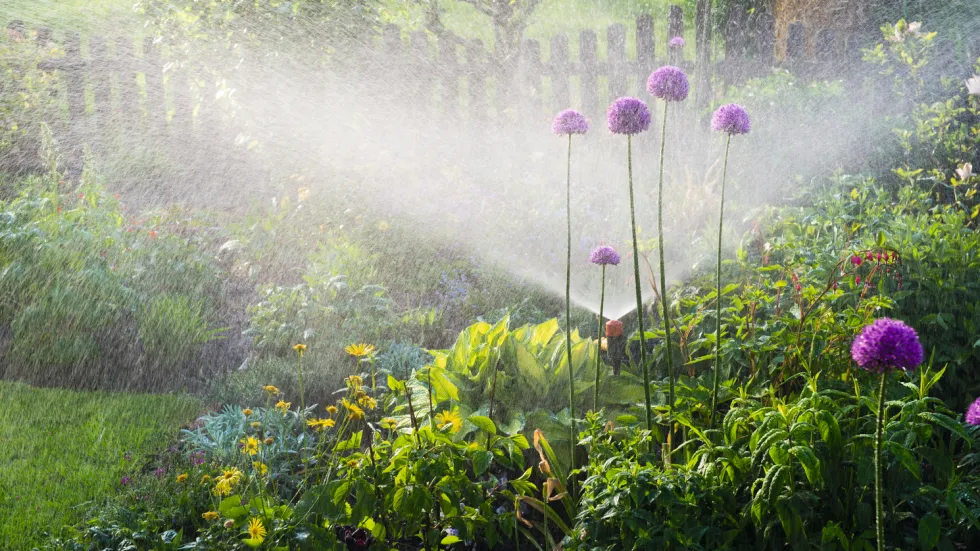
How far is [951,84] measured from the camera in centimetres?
596

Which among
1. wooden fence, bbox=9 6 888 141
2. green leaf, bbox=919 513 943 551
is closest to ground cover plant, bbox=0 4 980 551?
green leaf, bbox=919 513 943 551

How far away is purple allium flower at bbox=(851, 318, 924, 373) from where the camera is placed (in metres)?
1.46

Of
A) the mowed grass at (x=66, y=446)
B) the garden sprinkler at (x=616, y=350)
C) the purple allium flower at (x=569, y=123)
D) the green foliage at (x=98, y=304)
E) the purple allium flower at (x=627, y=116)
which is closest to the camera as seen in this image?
the purple allium flower at (x=627, y=116)

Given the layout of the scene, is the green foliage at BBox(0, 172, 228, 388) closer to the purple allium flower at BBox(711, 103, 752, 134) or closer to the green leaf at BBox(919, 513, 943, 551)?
the purple allium flower at BBox(711, 103, 752, 134)

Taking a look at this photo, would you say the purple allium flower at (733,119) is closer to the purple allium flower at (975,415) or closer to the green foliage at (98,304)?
the purple allium flower at (975,415)

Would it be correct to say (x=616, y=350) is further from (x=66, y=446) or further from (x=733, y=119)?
(x=66, y=446)

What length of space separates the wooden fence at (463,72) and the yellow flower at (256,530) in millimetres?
5718

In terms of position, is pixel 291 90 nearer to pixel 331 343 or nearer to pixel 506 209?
pixel 506 209

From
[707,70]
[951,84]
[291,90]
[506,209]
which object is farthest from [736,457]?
A: [707,70]

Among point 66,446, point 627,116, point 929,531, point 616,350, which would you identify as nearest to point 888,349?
point 929,531

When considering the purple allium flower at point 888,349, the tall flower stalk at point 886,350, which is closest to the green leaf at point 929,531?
the tall flower stalk at point 886,350

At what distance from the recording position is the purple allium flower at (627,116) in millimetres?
2400

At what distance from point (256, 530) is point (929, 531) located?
1622 mm

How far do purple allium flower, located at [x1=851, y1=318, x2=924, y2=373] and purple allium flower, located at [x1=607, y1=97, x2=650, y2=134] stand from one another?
1.08m
